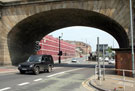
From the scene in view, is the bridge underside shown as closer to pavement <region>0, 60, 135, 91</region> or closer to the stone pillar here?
the stone pillar

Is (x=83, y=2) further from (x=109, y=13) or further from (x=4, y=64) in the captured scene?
(x=4, y=64)

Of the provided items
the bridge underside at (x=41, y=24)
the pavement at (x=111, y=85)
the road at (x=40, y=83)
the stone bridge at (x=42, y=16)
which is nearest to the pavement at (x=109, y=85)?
the pavement at (x=111, y=85)

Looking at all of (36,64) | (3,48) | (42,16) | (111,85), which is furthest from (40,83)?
(3,48)

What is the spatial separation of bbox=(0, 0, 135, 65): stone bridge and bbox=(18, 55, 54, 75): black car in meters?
8.55

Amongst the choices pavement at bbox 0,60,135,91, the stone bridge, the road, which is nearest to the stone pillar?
the stone bridge

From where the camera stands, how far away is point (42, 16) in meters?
26.6

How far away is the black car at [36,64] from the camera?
1575 centimetres

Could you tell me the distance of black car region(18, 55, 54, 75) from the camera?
51.7 feet

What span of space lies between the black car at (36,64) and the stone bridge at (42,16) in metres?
8.55

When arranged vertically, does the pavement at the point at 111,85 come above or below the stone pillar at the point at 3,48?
below

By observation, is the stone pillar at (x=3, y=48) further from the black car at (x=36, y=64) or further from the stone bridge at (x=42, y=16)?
the black car at (x=36, y=64)

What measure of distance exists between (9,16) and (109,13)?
558 inches

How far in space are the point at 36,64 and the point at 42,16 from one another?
39.6 feet

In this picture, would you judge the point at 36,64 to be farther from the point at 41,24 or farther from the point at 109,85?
the point at 41,24
